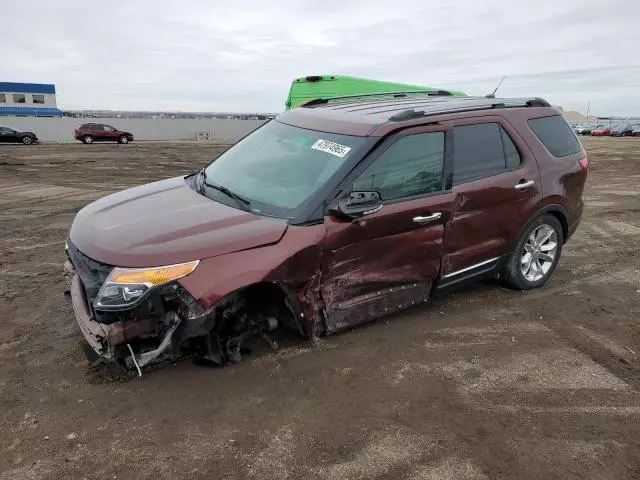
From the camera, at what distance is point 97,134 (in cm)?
3409

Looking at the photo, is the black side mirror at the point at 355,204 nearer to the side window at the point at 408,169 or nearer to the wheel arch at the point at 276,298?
the side window at the point at 408,169

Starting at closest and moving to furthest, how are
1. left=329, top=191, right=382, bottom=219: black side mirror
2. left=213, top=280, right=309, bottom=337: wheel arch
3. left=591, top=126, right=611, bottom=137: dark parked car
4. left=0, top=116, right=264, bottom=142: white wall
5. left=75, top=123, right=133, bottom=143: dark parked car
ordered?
left=213, top=280, right=309, bottom=337: wheel arch → left=329, top=191, right=382, bottom=219: black side mirror → left=75, top=123, right=133, bottom=143: dark parked car → left=0, top=116, right=264, bottom=142: white wall → left=591, top=126, right=611, bottom=137: dark parked car

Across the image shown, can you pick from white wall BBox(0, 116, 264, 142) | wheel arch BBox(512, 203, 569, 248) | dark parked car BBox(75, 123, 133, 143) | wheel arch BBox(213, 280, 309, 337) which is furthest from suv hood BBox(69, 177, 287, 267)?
white wall BBox(0, 116, 264, 142)

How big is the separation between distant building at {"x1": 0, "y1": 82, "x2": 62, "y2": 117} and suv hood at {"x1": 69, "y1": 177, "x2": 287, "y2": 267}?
61.2 metres

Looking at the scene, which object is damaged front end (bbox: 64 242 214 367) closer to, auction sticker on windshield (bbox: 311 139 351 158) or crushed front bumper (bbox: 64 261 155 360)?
crushed front bumper (bbox: 64 261 155 360)

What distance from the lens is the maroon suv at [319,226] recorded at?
3.14 m

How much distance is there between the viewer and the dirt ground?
2715 mm

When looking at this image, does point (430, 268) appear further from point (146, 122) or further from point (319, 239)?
point (146, 122)

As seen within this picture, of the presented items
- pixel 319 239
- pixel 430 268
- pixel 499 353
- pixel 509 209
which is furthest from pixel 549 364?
pixel 319 239

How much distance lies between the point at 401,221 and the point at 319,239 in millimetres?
733

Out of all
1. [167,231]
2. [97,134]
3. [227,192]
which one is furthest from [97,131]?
[167,231]

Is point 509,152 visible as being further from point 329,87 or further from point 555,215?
point 329,87

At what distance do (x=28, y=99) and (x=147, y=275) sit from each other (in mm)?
66737

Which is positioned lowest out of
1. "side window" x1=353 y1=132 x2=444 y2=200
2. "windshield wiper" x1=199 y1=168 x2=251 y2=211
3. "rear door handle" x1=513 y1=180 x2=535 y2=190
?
"windshield wiper" x1=199 y1=168 x2=251 y2=211
